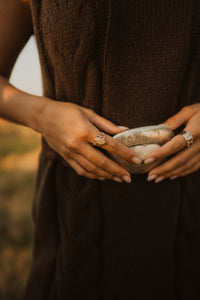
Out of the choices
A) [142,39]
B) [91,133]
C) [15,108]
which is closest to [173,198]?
[91,133]

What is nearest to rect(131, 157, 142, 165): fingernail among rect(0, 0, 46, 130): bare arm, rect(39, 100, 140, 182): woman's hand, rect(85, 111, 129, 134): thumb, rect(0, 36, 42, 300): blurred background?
rect(39, 100, 140, 182): woman's hand

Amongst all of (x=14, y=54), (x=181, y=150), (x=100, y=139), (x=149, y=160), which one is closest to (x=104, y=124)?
(x=100, y=139)

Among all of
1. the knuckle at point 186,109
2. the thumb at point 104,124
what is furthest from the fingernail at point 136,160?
the knuckle at point 186,109

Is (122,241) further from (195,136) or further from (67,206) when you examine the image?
(195,136)

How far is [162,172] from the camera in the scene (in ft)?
2.42

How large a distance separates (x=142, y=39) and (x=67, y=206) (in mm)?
642

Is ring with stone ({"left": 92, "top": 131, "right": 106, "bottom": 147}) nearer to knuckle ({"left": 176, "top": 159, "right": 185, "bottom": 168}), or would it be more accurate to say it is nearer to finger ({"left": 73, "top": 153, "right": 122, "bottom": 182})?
finger ({"left": 73, "top": 153, "right": 122, "bottom": 182})

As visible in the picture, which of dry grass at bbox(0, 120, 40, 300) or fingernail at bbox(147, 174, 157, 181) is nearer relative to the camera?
fingernail at bbox(147, 174, 157, 181)

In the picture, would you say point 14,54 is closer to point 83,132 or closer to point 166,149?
point 83,132

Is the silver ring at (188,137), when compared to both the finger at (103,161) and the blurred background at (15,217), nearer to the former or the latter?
the finger at (103,161)

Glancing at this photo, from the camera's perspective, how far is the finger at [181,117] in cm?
72

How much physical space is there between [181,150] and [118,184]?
252 millimetres

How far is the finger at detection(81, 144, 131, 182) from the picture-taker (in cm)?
70

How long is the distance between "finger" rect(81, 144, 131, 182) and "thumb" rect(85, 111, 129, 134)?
75 mm
